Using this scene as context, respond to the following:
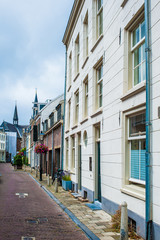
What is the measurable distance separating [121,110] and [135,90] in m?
1.11

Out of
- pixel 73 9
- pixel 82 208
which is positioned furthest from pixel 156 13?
pixel 73 9

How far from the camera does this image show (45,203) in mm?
10742

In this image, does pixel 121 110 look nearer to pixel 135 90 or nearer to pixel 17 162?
pixel 135 90

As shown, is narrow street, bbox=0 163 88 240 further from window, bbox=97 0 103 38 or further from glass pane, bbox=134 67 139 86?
window, bbox=97 0 103 38

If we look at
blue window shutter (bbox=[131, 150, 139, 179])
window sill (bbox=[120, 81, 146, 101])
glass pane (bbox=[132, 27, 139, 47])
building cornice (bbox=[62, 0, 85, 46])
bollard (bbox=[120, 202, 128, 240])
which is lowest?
bollard (bbox=[120, 202, 128, 240])

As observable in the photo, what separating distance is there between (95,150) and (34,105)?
38.0 m

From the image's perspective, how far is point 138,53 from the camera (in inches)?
273

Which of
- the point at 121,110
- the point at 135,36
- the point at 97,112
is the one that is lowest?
the point at 121,110

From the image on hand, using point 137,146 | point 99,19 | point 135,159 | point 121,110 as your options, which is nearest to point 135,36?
point 121,110

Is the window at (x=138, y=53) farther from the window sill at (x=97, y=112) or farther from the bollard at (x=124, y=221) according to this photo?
the bollard at (x=124, y=221)

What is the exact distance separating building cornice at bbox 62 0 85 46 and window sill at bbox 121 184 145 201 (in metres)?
9.60

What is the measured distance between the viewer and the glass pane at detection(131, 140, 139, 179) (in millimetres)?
6609

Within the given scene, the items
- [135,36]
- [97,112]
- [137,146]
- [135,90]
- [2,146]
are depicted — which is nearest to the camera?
[135,90]

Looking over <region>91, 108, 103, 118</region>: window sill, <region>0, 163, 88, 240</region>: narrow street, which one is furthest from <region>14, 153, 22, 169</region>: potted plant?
<region>91, 108, 103, 118</region>: window sill
